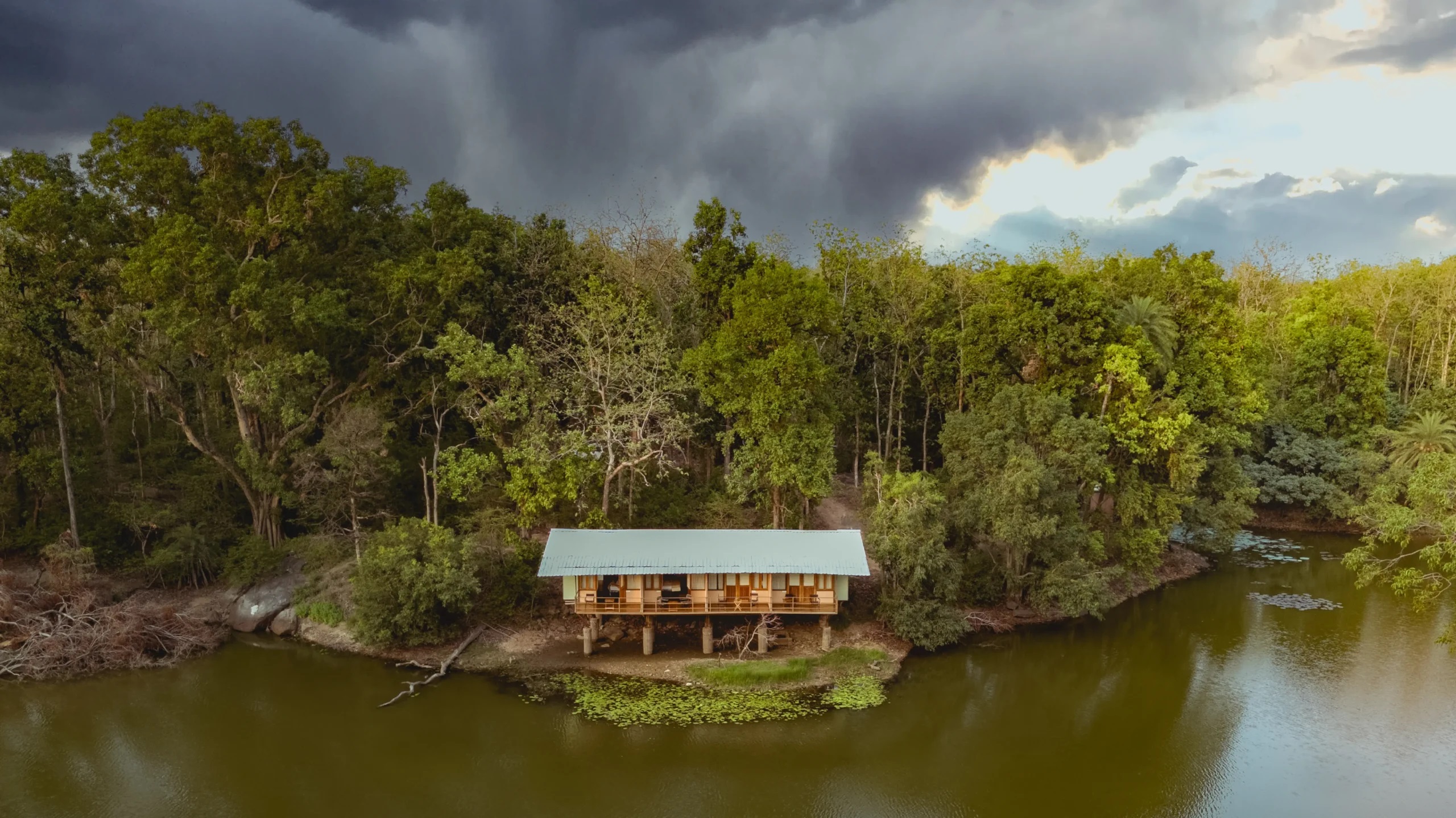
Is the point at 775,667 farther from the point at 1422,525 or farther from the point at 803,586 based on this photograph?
the point at 1422,525

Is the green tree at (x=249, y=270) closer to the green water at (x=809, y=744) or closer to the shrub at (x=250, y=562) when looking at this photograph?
the shrub at (x=250, y=562)

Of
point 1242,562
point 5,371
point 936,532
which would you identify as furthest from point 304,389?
point 1242,562

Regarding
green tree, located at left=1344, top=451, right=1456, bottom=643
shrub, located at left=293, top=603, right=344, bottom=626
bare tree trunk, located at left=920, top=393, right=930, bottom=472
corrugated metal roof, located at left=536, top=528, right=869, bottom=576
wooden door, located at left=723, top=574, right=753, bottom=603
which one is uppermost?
bare tree trunk, located at left=920, top=393, right=930, bottom=472

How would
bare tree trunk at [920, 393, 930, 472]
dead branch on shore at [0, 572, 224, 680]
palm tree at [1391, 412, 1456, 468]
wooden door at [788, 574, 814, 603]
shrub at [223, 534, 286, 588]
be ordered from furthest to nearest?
bare tree trunk at [920, 393, 930, 472]
palm tree at [1391, 412, 1456, 468]
shrub at [223, 534, 286, 588]
wooden door at [788, 574, 814, 603]
dead branch on shore at [0, 572, 224, 680]

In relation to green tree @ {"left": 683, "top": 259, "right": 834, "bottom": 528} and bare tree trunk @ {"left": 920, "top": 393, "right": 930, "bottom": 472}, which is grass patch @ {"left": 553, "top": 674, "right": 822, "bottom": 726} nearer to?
green tree @ {"left": 683, "top": 259, "right": 834, "bottom": 528}

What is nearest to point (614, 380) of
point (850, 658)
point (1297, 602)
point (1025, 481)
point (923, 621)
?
point (850, 658)

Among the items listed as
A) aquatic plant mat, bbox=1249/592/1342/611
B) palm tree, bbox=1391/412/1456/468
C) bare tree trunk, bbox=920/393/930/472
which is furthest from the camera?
bare tree trunk, bbox=920/393/930/472

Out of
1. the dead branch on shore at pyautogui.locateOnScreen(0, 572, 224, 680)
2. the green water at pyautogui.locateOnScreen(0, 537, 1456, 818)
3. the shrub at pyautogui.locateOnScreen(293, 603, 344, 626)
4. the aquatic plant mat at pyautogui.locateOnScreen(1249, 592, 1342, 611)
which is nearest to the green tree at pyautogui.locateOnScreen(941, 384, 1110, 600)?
the green water at pyautogui.locateOnScreen(0, 537, 1456, 818)
